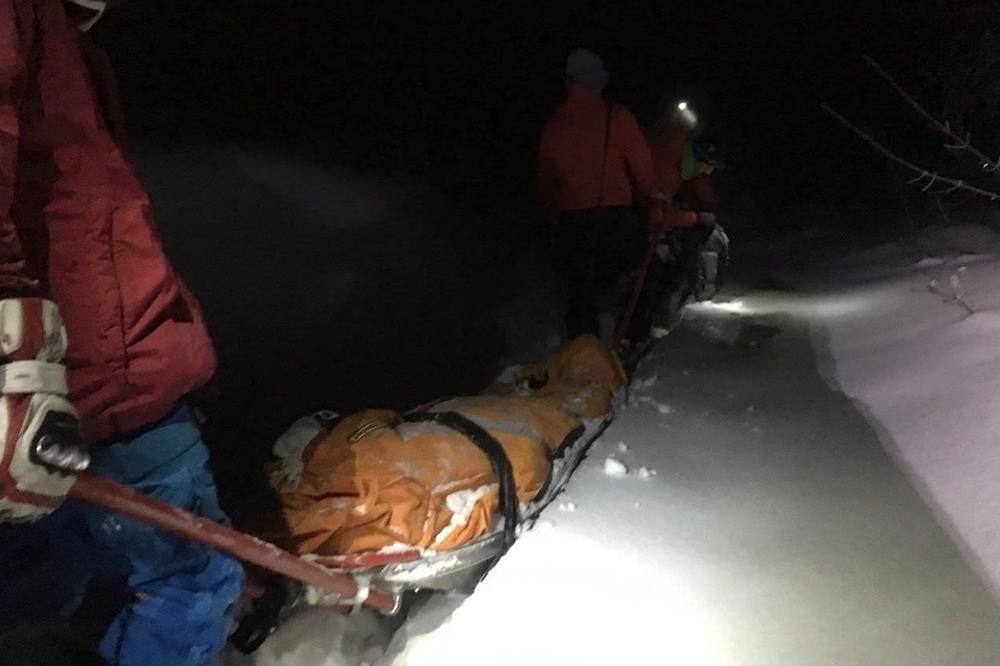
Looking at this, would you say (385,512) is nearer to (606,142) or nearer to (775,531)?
(775,531)

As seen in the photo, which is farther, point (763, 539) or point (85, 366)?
point (763, 539)

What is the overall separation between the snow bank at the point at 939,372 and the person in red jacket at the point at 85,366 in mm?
2256

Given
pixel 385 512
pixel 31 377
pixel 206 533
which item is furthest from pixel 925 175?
pixel 31 377

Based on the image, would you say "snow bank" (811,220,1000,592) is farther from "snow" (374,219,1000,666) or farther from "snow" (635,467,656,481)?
"snow" (635,467,656,481)

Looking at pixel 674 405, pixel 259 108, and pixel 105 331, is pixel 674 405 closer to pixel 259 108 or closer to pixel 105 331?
pixel 105 331

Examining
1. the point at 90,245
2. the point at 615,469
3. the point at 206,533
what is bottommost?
the point at 615,469

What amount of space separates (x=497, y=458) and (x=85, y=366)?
4.44ft

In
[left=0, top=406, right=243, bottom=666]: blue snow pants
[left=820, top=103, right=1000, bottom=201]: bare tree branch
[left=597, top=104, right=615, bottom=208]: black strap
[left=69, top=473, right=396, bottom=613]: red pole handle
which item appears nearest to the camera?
[left=69, top=473, right=396, bottom=613]: red pole handle

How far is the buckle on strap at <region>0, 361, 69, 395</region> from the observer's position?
1.54 meters

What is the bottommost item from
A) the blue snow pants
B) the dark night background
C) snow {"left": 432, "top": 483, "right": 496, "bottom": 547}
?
the dark night background

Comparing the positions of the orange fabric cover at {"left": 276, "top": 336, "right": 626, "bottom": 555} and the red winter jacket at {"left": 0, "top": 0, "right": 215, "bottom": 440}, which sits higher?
the red winter jacket at {"left": 0, "top": 0, "right": 215, "bottom": 440}

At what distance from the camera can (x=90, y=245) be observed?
5.98 ft

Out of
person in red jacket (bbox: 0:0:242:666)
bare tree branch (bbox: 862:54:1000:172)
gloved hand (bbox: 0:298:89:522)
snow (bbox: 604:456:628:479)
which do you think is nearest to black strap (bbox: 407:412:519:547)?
snow (bbox: 604:456:628:479)

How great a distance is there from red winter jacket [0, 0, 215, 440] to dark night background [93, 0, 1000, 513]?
57.2 inches
